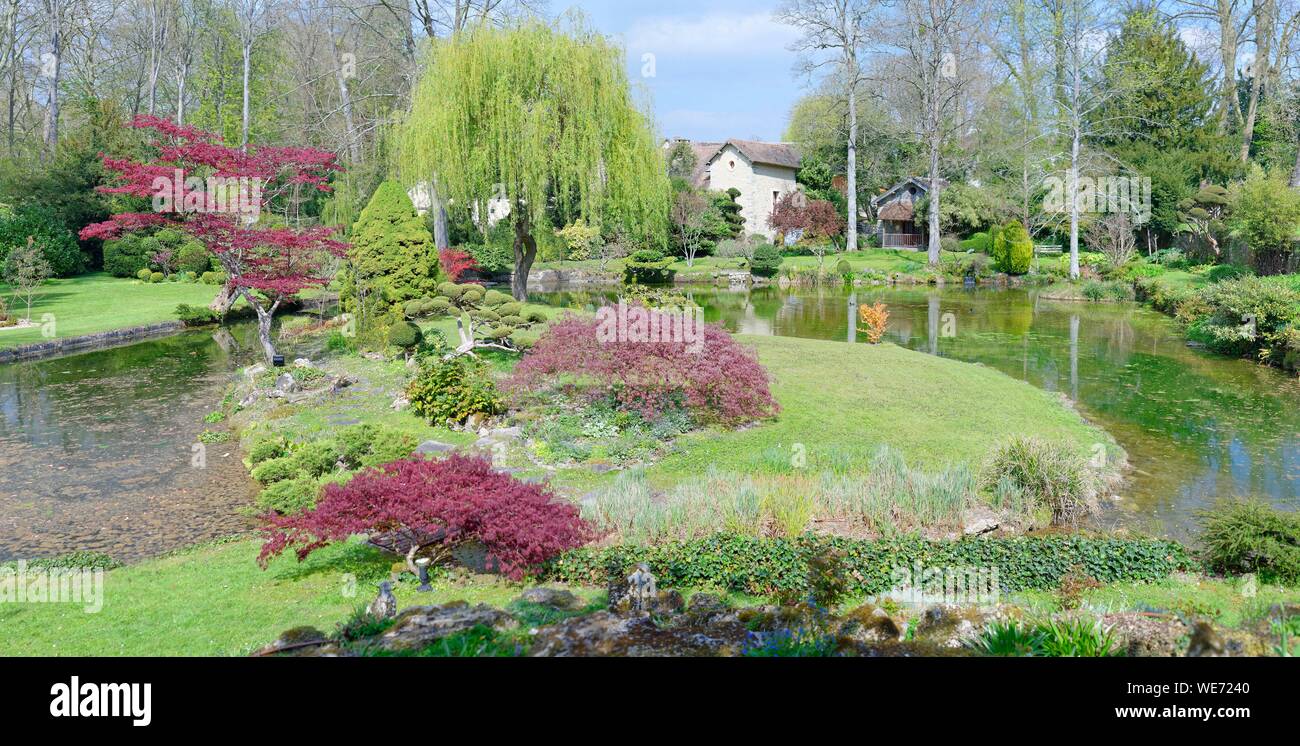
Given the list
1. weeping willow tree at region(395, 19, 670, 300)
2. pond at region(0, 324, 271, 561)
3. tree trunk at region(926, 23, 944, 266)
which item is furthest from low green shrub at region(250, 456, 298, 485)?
tree trunk at region(926, 23, 944, 266)

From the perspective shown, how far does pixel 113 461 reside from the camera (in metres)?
12.4

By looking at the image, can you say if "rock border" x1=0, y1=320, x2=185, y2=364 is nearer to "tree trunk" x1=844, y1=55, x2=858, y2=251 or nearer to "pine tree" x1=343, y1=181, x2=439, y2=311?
"pine tree" x1=343, y1=181, x2=439, y2=311

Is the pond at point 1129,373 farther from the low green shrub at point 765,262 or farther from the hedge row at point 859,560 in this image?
the low green shrub at point 765,262

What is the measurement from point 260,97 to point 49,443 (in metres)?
44.8

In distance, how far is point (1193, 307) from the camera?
2439 cm

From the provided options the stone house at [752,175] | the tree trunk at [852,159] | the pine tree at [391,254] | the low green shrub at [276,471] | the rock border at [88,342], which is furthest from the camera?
the stone house at [752,175]

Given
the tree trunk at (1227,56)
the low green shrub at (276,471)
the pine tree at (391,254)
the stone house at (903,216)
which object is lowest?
the low green shrub at (276,471)

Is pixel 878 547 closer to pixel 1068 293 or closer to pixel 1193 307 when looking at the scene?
pixel 1193 307

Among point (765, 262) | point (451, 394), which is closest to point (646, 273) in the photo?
point (765, 262)

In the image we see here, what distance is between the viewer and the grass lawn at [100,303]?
23359 mm

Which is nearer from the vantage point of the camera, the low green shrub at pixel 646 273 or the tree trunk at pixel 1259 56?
the tree trunk at pixel 1259 56

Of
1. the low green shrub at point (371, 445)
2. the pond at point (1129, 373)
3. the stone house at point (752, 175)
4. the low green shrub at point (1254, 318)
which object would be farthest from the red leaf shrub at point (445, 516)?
the stone house at point (752, 175)

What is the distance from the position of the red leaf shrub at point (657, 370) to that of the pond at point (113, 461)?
4.70 metres

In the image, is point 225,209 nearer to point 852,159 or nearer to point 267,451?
point 267,451
